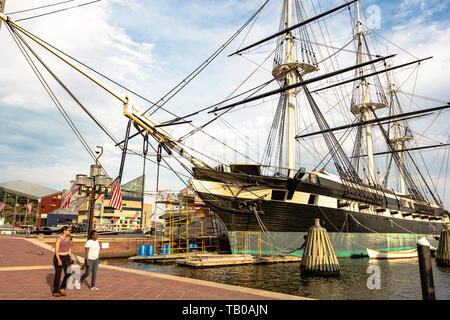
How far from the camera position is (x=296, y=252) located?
21.4m

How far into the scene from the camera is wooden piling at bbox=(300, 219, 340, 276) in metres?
14.2

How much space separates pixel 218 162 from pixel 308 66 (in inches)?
526

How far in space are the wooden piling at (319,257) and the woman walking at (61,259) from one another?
11.3 m

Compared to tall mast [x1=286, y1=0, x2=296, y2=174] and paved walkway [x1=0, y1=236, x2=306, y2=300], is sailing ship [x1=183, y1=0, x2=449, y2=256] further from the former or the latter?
paved walkway [x1=0, y1=236, x2=306, y2=300]

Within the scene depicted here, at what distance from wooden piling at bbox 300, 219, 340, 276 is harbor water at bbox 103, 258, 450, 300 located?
377 mm

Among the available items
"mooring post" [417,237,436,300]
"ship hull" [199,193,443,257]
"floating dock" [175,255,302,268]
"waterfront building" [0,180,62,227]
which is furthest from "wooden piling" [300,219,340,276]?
"waterfront building" [0,180,62,227]

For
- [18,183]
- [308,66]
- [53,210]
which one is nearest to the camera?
[308,66]

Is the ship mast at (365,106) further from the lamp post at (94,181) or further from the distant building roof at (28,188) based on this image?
the distant building roof at (28,188)

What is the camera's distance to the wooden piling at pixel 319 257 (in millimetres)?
14172

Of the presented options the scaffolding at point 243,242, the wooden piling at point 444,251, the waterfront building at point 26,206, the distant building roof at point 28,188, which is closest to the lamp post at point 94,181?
the scaffolding at point 243,242

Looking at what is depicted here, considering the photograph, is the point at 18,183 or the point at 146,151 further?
the point at 18,183
